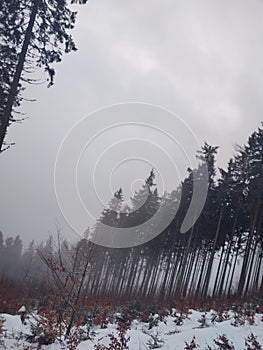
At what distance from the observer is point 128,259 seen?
4225 cm

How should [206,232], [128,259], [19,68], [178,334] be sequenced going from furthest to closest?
1. [128,259]
2. [206,232]
3. [19,68]
4. [178,334]

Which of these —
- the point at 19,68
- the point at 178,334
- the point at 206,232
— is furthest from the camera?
the point at 206,232

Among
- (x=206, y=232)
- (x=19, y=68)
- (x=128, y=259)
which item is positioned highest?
(x=19, y=68)

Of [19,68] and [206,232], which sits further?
[206,232]

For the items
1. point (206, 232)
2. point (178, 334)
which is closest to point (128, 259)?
point (206, 232)

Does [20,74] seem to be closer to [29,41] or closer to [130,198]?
[29,41]

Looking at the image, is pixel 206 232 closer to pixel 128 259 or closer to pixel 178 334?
pixel 128 259

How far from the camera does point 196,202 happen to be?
2972cm

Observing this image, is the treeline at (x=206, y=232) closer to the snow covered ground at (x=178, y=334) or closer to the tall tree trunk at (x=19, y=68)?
the snow covered ground at (x=178, y=334)

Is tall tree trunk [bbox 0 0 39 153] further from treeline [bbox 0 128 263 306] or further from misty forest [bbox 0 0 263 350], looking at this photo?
treeline [bbox 0 128 263 306]

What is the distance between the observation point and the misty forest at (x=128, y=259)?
967cm

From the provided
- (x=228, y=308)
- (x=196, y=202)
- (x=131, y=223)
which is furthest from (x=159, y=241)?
(x=228, y=308)

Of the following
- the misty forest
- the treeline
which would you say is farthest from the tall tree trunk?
the treeline

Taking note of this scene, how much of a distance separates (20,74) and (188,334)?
1016 centimetres
